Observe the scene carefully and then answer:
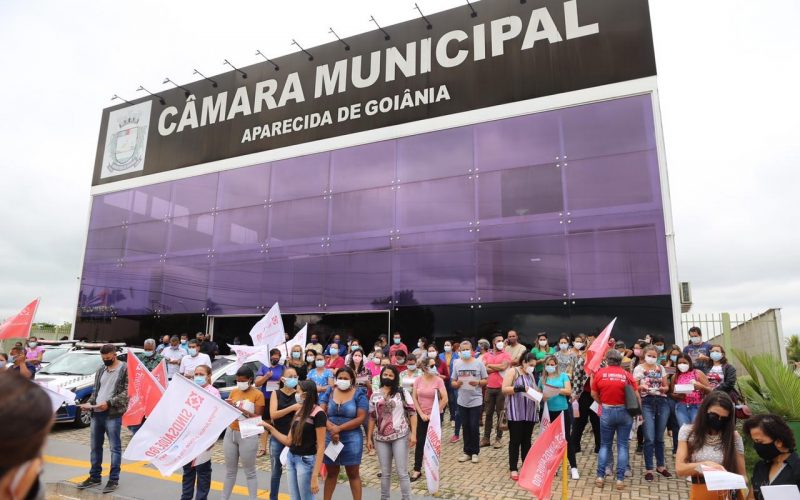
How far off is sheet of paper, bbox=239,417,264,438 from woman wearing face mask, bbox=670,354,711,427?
6160 mm

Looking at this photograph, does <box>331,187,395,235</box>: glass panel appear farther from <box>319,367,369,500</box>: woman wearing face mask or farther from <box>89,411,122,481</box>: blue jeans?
<box>319,367,369,500</box>: woman wearing face mask

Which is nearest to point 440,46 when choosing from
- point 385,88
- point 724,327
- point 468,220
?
point 385,88

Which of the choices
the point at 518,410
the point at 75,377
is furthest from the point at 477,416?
the point at 75,377

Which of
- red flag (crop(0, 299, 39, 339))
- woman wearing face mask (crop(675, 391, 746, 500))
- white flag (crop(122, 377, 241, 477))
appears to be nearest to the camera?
woman wearing face mask (crop(675, 391, 746, 500))

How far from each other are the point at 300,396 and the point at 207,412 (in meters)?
1.11

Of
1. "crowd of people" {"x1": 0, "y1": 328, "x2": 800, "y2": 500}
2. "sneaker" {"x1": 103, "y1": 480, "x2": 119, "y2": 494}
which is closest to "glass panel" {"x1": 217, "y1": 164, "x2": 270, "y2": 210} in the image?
"crowd of people" {"x1": 0, "y1": 328, "x2": 800, "y2": 500}

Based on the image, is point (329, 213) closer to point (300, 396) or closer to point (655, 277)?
point (655, 277)

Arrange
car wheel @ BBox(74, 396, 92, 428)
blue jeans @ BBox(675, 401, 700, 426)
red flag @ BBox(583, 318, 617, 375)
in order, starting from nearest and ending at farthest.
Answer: red flag @ BBox(583, 318, 617, 375), blue jeans @ BBox(675, 401, 700, 426), car wheel @ BBox(74, 396, 92, 428)

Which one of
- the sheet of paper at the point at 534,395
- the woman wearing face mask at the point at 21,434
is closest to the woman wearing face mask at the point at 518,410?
the sheet of paper at the point at 534,395

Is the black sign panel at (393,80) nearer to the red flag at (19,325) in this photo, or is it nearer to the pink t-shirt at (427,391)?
the red flag at (19,325)

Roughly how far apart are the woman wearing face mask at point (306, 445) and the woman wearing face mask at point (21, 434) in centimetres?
412

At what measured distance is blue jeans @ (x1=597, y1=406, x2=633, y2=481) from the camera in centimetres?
727

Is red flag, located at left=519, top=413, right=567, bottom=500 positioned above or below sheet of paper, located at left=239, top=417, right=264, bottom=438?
below

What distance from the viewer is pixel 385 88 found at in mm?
19438
